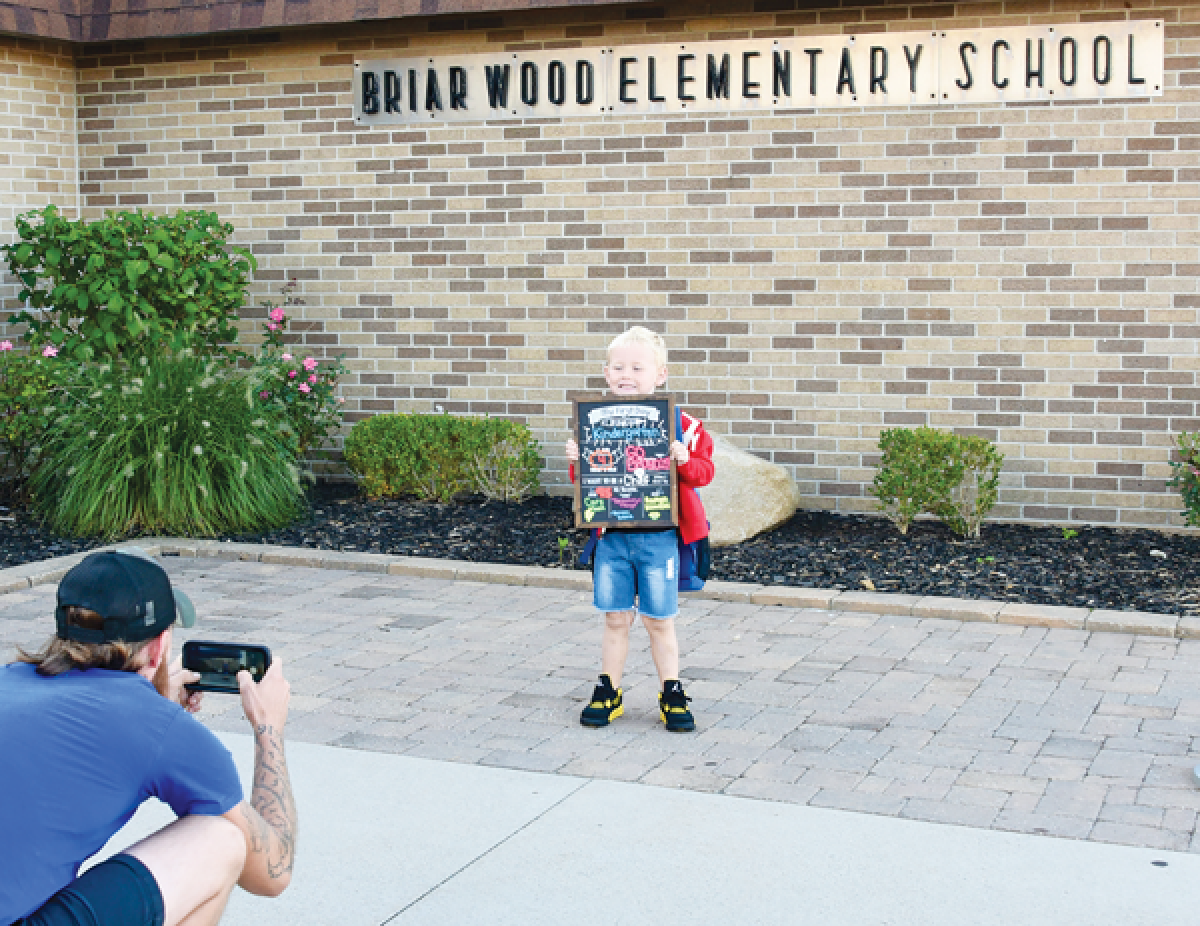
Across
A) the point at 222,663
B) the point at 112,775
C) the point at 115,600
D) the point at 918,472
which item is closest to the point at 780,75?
the point at 918,472

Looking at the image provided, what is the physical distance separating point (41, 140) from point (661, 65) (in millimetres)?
4963

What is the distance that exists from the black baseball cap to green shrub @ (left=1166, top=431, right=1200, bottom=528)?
21.8 ft

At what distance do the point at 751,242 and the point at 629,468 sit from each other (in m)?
4.59

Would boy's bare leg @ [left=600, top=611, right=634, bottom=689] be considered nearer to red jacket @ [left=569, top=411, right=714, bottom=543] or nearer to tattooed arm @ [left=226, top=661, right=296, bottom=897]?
red jacket @ [left=569, top=411, right=714, bottom=543]

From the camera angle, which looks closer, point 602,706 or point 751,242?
→ point 602,706

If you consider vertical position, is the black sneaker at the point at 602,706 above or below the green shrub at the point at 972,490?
below

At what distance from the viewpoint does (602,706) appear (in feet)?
17.5

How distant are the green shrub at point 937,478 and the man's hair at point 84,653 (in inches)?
248

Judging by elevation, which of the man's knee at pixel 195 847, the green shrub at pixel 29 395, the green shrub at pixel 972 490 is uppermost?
the green shrub at pixel 29 395

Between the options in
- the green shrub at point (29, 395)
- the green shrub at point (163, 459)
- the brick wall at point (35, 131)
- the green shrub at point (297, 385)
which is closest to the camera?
the green shrub at point (163, 459)

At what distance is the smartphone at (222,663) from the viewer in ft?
9.87

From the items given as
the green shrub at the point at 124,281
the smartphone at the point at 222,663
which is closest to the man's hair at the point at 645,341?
the smartphone at the point at 222,663

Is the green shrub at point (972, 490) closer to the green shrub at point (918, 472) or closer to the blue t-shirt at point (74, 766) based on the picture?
the green shrub at point (918, 472)

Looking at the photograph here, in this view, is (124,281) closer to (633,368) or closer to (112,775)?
(633,368)
